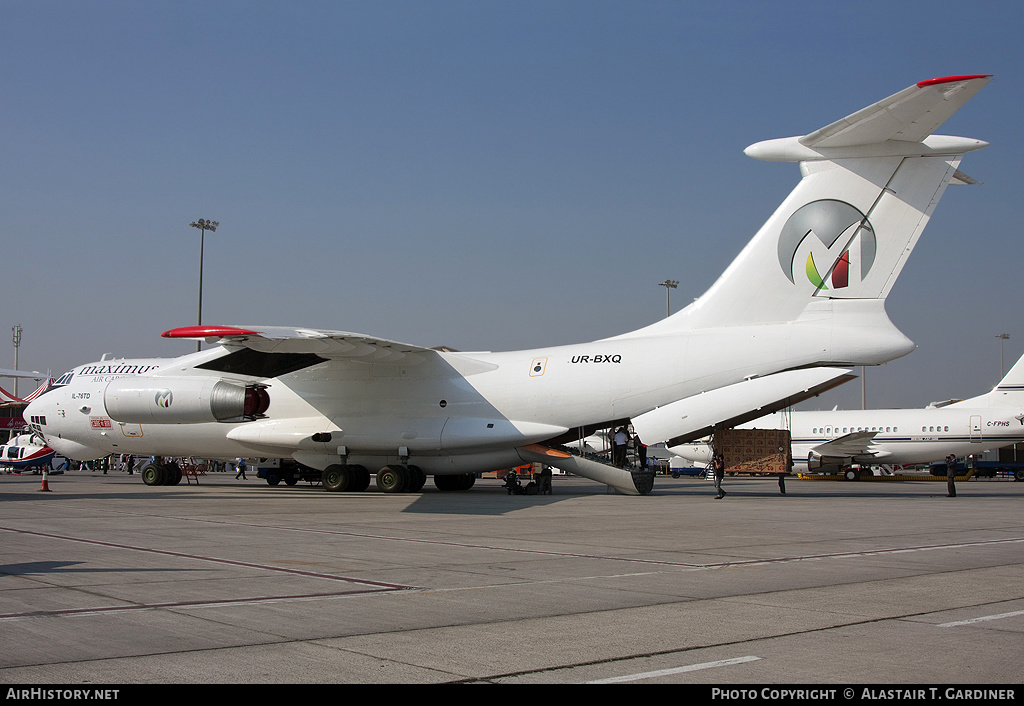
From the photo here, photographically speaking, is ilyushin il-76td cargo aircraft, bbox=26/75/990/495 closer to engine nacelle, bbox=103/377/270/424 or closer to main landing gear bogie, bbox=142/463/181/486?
engine nacelle, bbox=103/377/270/424

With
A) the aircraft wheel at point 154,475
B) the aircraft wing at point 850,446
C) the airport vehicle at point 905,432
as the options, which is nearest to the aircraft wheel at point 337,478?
the aircraft wheel at point 154,475

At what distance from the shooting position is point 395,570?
7738 millimetres

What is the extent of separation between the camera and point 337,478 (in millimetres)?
A: 20531

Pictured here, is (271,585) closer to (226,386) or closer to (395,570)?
(395,570)

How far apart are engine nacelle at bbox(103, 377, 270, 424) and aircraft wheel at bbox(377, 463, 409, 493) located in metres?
Result: 3.11

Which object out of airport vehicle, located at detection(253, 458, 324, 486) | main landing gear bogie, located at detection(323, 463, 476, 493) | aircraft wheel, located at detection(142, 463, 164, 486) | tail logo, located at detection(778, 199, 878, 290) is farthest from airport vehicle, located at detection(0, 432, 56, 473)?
tail logo, located at detection(778, 199, 878, 290)

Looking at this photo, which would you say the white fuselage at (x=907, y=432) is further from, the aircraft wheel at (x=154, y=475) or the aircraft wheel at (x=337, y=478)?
the aircraft wheel at (x=154, y=475)

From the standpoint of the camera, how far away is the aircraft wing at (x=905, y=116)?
1355 cm

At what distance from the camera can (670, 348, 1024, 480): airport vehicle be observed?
123 feet

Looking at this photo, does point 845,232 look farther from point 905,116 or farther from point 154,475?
point 154,475

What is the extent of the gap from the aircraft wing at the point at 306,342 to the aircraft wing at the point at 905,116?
29.9 feet

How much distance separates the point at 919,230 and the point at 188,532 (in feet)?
44.5

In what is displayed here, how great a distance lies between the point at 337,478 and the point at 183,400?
3853 millimetres

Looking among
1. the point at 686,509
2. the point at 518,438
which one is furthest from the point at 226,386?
the point at 686,509
